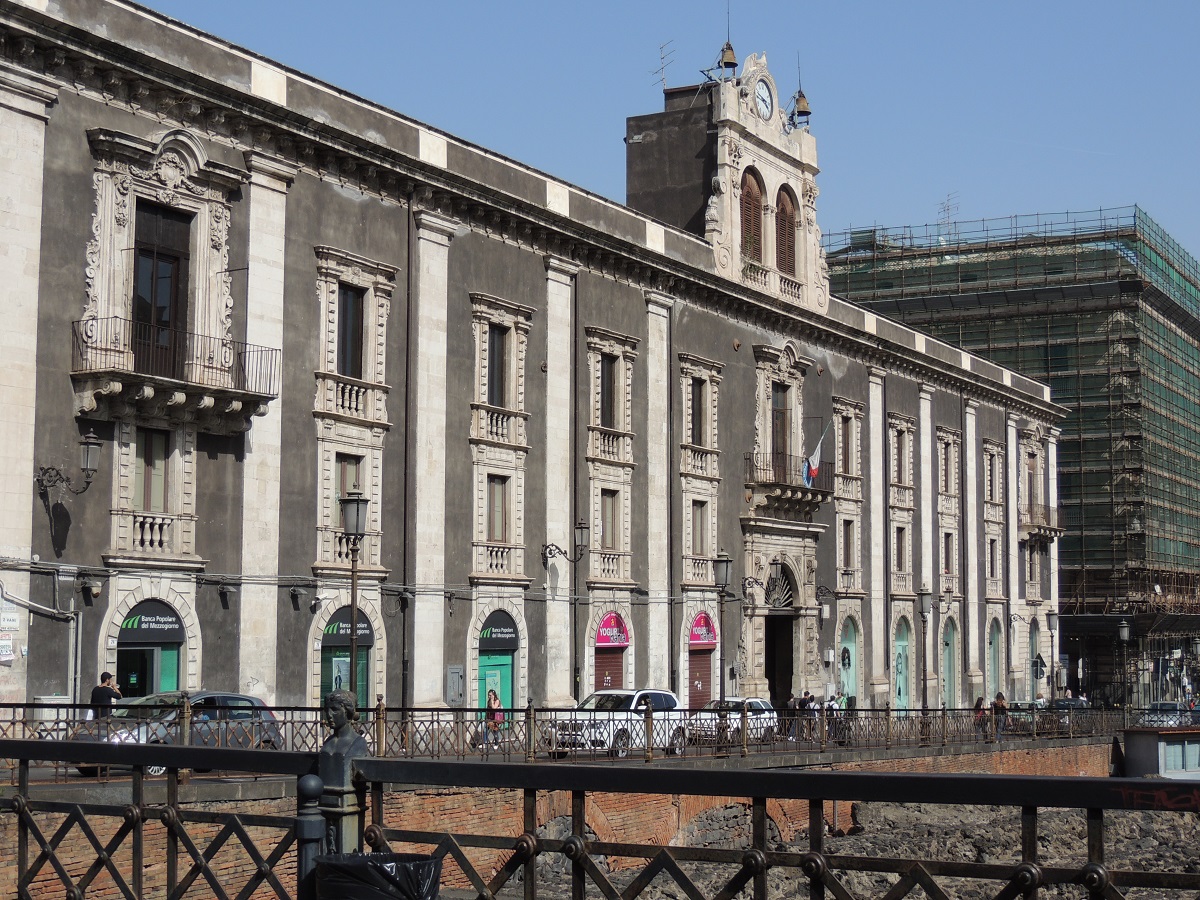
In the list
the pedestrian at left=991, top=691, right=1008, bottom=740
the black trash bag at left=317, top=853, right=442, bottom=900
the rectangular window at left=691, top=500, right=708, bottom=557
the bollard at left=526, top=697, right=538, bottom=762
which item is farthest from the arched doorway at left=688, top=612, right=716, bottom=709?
the black trash bag at left=317, top=853, right=442, bottom=900

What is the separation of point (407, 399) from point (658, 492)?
9.86 m

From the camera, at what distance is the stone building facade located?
25719 millimetres

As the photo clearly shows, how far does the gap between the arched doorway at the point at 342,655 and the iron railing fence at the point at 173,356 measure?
4.69m

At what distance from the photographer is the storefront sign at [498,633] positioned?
34.4m

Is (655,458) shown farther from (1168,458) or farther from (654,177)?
(1168,458)

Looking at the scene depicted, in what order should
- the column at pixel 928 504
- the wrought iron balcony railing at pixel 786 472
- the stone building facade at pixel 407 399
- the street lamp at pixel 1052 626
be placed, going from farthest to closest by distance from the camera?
the street lamp at pixel 1052 626, the column at pixel 928 504, the wrought iron balcony railing at pixel 786 472, the stone building facade at pixel 407 399

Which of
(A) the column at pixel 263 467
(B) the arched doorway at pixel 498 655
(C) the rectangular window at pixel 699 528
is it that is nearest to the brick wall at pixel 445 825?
(A) the column at pixel 263 467

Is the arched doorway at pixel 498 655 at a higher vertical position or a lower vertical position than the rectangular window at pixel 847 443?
lower

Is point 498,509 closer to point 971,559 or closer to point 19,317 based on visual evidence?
point 19,317

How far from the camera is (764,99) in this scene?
157 feet

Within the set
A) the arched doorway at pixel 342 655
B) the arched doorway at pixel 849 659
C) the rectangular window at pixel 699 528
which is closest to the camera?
the arched doorway at pixel 342 655

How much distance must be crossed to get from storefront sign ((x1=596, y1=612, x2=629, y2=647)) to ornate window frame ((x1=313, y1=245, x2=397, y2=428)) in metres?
8.89

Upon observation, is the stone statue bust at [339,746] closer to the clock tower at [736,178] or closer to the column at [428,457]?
the column at [428,457]

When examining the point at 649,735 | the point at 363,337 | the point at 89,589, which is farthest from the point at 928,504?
the point at 89,589
